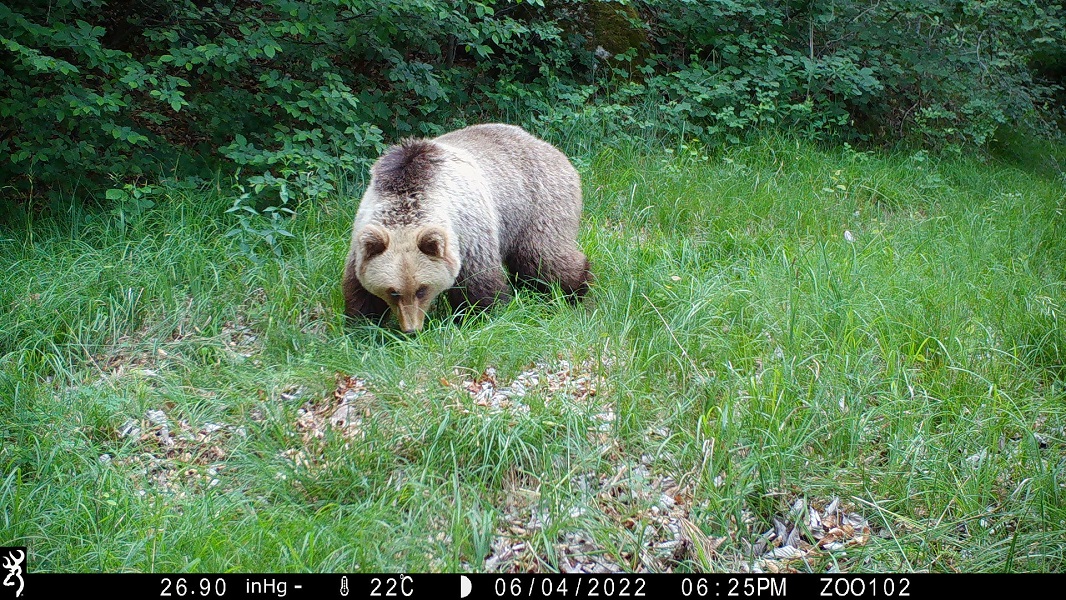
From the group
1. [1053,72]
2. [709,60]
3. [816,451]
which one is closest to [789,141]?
[709,60]

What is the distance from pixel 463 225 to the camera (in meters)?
5.15

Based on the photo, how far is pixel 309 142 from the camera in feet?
23.5

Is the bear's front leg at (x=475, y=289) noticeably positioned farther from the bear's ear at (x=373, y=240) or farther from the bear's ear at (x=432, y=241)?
the bear's ear at (x=373, y=240)

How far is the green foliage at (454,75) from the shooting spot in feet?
20.2

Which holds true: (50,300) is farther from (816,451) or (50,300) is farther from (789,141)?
(789,141)

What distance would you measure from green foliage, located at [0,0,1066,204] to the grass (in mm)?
855

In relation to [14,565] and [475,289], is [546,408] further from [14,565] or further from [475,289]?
[14,565]

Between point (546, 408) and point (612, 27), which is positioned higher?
point (612, 27)
